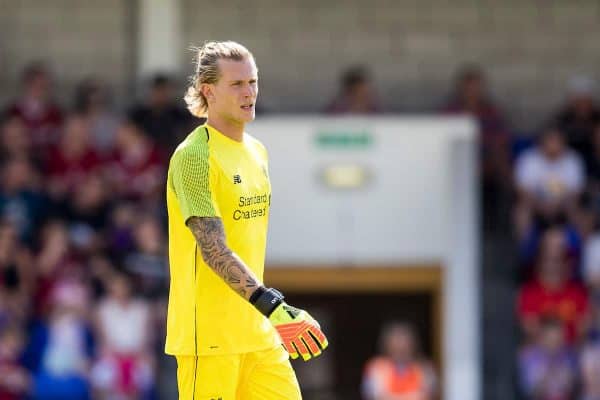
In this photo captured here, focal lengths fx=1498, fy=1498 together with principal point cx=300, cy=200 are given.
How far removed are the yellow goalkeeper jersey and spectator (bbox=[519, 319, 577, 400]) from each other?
6856mm

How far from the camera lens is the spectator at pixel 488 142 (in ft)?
45.5

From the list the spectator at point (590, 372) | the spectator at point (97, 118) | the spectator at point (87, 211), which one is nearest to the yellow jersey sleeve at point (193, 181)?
the spectator at point (590, 372)

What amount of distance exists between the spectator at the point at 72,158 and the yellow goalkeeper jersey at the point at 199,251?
7.86 metres

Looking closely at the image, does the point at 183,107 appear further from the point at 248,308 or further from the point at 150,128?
the point at 248,308

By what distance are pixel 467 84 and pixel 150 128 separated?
3.03m

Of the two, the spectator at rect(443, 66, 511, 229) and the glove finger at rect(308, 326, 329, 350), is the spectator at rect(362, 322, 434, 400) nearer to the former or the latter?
the spectator at rect(443, 66, 511, 229)

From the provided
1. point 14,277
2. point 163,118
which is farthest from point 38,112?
point 14,277

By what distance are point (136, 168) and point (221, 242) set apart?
8003 mm

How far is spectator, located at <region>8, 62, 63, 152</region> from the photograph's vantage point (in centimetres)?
1384

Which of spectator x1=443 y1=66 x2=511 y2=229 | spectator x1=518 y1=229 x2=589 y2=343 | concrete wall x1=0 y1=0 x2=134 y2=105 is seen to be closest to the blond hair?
spectator x1=518 y1=229 x2=589 y2=343

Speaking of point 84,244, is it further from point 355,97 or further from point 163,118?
point 355,97

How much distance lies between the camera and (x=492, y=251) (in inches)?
551

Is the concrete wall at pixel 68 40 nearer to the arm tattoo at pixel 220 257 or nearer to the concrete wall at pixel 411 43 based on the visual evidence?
the concrete wall at pixel 411 43

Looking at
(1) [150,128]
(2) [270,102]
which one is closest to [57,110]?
(1) [150,128]
